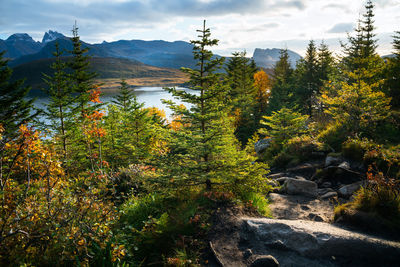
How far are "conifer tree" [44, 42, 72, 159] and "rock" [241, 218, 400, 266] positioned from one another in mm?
16258

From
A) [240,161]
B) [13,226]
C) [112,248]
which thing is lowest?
[112,248]

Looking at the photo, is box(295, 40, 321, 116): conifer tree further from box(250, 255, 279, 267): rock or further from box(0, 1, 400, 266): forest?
box(250, 255, 279, 267): rock

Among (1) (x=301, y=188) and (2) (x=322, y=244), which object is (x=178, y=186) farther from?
(1) (x=301, y=188)

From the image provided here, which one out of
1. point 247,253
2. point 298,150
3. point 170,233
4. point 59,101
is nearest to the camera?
point 247,253

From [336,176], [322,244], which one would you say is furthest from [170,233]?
[336,176]

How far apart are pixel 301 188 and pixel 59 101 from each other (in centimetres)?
1711

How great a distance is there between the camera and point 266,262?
4.38 meters

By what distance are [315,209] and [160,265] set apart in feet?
17.0

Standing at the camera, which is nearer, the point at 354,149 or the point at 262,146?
the point at 354,149

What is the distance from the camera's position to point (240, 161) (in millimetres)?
6309

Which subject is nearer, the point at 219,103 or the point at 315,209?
the point at 219,103

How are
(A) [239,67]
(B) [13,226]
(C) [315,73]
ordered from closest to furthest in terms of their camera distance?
(B) [13,226], (C) [315,73], (A) [239,67]

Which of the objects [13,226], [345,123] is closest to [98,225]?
[13,226]

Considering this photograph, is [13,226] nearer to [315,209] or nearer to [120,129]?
[315,209]
